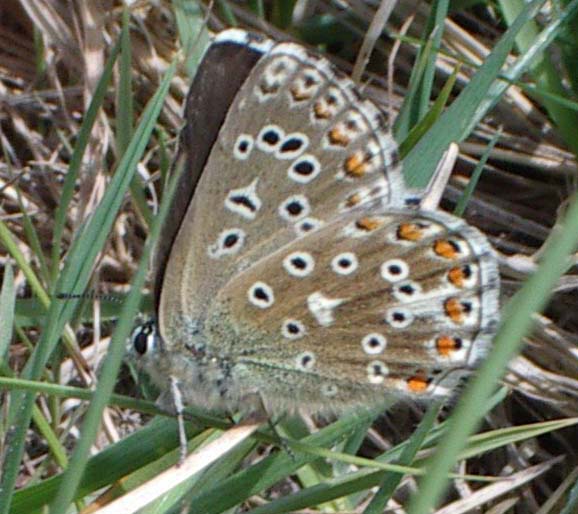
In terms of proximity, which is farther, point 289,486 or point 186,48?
point 186,48

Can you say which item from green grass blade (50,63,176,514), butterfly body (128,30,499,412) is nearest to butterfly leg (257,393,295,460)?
butterfly body (128,30,499,412)

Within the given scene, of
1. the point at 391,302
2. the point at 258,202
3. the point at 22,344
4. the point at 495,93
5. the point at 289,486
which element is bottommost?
the point at 289,486

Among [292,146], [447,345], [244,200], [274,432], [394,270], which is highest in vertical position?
[292,146]

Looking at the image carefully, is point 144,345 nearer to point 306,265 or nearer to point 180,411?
point 180,411

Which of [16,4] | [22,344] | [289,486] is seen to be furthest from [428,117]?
[16,4]

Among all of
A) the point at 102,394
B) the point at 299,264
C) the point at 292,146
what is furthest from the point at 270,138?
the point at 102,394

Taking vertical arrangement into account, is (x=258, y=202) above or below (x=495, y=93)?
below

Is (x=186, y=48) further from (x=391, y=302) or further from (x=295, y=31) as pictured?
(x=391, y=302)
